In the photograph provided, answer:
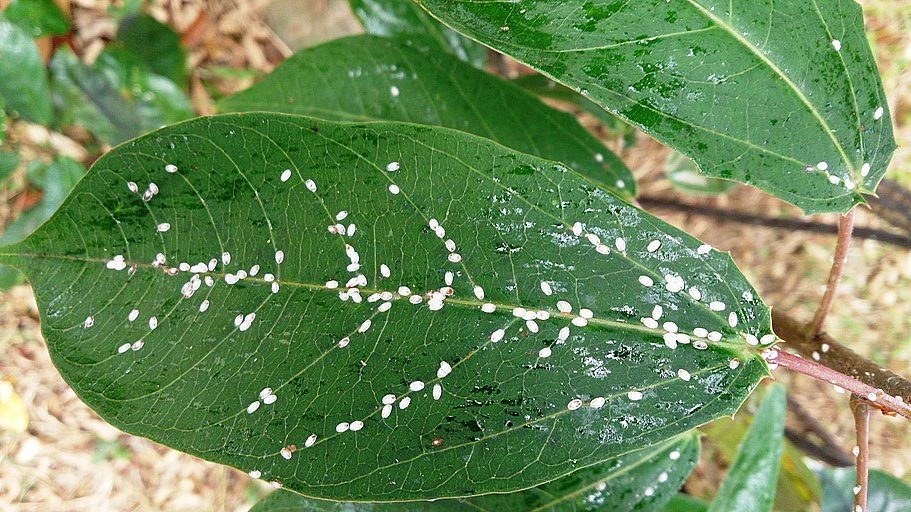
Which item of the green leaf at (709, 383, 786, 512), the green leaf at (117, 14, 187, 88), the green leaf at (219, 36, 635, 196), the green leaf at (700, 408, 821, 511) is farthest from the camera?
the green leaf at (117, 14, 187, 88)

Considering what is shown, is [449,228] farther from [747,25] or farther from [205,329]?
[747,25]

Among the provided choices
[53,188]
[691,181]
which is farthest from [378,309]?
[53,188]

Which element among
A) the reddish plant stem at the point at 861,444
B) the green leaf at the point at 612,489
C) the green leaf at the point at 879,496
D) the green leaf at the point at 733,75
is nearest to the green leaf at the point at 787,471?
the green leaf at the point at 879,496

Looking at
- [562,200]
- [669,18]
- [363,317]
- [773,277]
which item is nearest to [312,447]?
[363,317]

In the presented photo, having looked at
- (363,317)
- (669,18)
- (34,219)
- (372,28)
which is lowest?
(34,219)

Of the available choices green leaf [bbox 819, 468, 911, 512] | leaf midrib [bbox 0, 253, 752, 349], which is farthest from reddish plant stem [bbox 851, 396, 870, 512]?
green leaf [bbox 819, 468, 911, 512]

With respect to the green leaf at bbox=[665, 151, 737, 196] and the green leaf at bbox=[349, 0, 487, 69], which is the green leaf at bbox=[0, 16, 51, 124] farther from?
the green leaf at bbox=[665, 151, 737, 196]

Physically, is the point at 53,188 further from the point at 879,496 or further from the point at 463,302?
the point at 879,496
